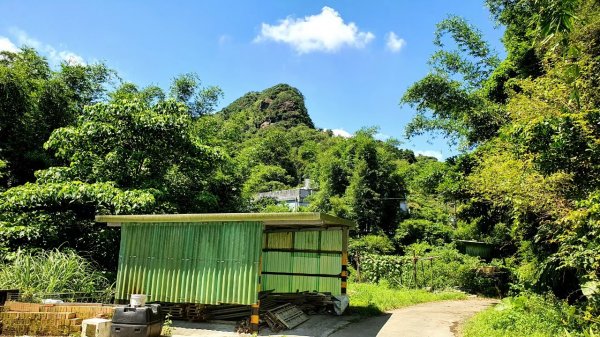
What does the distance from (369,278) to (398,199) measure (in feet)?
29.2

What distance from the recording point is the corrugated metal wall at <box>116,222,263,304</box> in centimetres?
809

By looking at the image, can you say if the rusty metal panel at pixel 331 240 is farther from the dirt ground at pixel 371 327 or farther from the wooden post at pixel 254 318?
the wooden post at pixel 254 318

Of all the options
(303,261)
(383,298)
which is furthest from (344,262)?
(383,298)

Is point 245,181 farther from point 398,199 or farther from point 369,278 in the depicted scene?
point 398,199

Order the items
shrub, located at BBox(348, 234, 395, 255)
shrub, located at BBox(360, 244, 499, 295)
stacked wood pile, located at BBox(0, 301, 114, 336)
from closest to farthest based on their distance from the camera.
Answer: stacked wood pile, located at BBox(0, 301, 114, 336) → shrub, located at BBox(360, 244, 499, 295) → shrub, located at BBox(348, 234, 395, 255)

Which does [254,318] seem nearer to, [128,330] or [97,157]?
[128,330]

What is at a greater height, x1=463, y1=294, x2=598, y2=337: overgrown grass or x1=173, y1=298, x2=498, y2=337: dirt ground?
x1=463, y1=294, x2=598, y2=337: overgrown grass

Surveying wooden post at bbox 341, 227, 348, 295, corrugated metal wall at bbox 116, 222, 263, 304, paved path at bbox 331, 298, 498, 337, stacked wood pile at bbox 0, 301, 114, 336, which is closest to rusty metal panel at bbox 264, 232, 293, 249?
wooden post at bbox 341, 227, 348, 295

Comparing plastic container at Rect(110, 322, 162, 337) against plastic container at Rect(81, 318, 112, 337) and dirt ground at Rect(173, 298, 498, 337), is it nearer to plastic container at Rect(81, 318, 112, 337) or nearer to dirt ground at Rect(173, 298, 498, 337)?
plastic container at Rect(81, 318, 112, 337)

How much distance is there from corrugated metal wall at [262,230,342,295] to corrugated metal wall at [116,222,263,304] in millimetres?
2625

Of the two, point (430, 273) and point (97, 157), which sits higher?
point (97, 157)

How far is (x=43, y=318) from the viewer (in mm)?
6922

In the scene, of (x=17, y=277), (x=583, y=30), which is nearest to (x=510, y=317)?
(x=583, y=30)

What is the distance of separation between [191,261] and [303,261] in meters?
3.28
